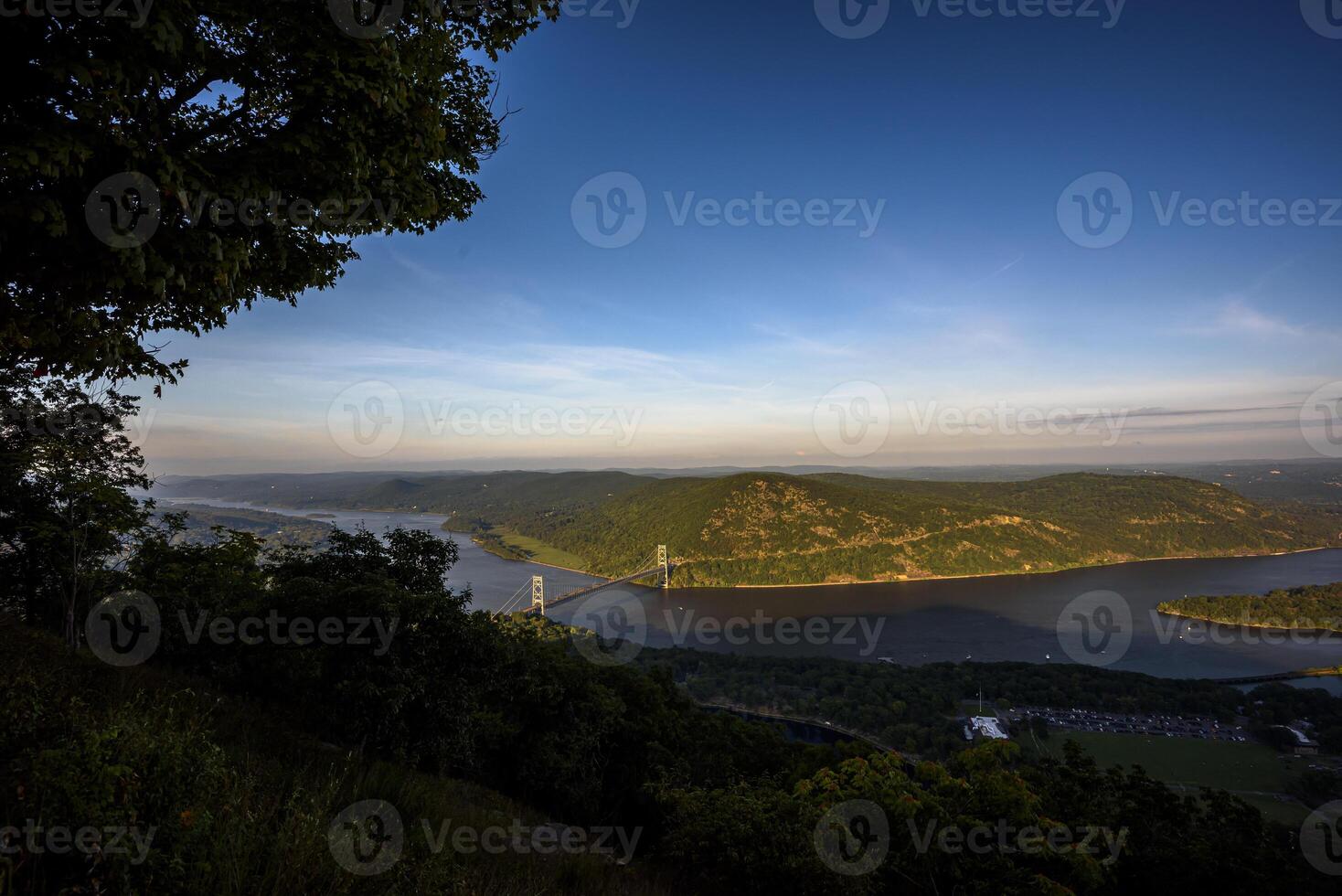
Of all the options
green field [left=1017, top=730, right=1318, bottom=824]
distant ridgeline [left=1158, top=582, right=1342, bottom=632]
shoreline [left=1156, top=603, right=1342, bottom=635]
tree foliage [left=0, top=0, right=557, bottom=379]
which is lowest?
shoreline [left=1156, top=603, right=1342, bottom=635]

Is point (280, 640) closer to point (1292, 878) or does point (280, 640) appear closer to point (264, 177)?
point (264, 177)

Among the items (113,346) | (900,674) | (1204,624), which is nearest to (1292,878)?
(113,346)

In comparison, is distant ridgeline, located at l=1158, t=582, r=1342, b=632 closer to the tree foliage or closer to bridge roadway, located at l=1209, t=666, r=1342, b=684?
bridge roadway, located at l=1209, t=666, r=1342, b=684

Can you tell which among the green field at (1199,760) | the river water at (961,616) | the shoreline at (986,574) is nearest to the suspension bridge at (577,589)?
the river water at (961,616)

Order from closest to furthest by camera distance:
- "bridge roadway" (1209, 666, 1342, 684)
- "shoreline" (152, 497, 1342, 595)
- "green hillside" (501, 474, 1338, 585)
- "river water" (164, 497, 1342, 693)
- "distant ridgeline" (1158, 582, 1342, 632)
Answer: "bridge roadway" (1209, 666, 1342, 684) → "river water" (164, 497, 1342, 693) → "distant ridgeline" (1158, 582, 1342, 632) → "shoreline" (152, 497, 1342, 595) → "green hillside" (501, 474, 1338, 585)

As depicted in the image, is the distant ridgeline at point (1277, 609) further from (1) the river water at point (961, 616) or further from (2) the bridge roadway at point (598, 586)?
(2) the bridge roadway at point (598, 586)

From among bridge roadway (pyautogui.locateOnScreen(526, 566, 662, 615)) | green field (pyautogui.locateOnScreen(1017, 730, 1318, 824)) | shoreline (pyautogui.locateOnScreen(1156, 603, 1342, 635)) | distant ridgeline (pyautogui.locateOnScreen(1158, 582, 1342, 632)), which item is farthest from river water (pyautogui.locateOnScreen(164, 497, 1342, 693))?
green field (pyautogui.locateOnScreen(1017, 730, 1318, 824))
